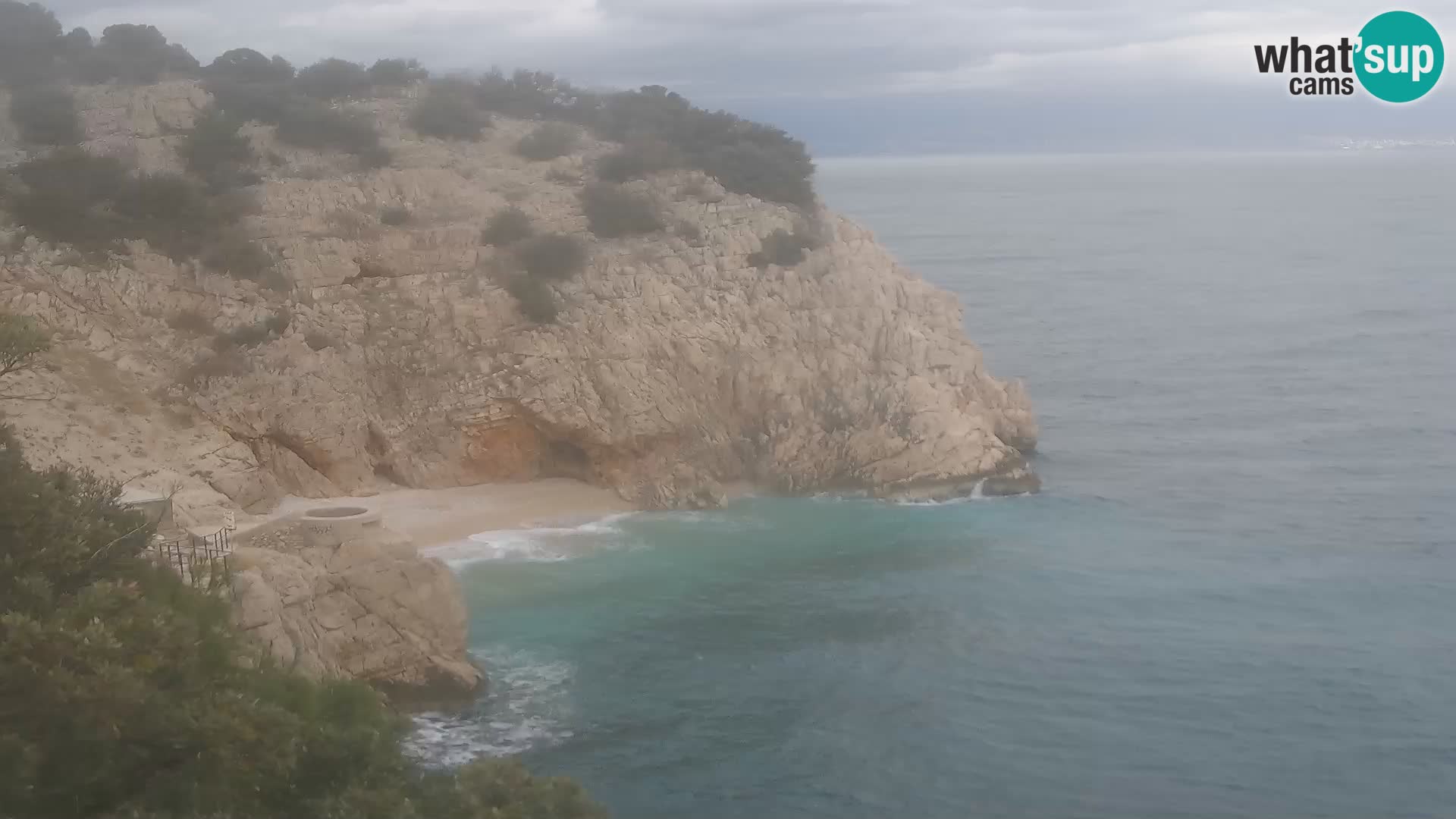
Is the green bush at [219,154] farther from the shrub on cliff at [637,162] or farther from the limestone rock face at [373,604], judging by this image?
the limestone rock face at [373,604]

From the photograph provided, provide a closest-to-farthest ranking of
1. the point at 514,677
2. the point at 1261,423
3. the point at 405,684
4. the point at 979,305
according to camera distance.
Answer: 1. the point at 405,684
2. the point at 514,677
3. the point at 1261,423
4. the point at 979,305

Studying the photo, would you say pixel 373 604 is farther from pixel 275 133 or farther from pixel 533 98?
pixel 533 98

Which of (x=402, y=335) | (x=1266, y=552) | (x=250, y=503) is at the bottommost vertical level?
(x=1266, y=552)

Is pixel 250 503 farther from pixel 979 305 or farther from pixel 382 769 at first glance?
pixel 979 305

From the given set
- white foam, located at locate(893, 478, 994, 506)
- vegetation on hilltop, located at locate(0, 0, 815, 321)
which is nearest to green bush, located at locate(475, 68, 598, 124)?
vegetation on hilltop, located at locate(0, 0, 815, 321)

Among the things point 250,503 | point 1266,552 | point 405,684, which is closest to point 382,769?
point 405,684

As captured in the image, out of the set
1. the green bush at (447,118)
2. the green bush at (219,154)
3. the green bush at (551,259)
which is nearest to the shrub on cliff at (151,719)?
the green bush at (551,259)

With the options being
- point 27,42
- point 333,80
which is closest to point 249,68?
point 333,80
